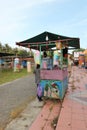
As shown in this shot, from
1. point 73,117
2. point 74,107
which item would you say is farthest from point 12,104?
point 73,117

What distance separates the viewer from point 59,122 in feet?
16.9

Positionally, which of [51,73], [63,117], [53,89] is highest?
[51,73]

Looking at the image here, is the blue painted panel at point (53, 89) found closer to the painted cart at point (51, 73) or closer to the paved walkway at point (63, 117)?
the painted cart at point (51, 73)

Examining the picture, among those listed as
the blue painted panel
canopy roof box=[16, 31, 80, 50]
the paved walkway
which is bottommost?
the paved walkway

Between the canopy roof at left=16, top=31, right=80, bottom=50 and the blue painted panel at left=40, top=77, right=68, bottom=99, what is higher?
the canopy roof at left=16, top=31, right=80, bottom=50

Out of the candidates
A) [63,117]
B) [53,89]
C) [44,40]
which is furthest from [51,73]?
[63,117]

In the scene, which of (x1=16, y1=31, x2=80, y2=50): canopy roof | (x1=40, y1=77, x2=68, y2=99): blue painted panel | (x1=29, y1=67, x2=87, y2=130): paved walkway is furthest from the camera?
(x1=16, y1=31, x2=80, y2=50): canopy roof

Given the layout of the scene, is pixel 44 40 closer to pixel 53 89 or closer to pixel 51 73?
pixel 51 73

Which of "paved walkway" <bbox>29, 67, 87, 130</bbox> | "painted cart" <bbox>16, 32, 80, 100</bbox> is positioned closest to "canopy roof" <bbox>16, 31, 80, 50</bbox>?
"painted cart" <bbox>16, 32, 80, 100</bbox>

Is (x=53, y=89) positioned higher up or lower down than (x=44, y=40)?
lower down

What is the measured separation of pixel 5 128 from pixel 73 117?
1620 millimetres

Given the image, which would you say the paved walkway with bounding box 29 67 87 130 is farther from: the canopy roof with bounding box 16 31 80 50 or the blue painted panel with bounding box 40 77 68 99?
the canopy roof with bounding box 16 31 80 50

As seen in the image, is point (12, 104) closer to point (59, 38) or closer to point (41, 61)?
point (41, 61)

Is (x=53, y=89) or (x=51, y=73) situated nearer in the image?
(x=53, y=89)
